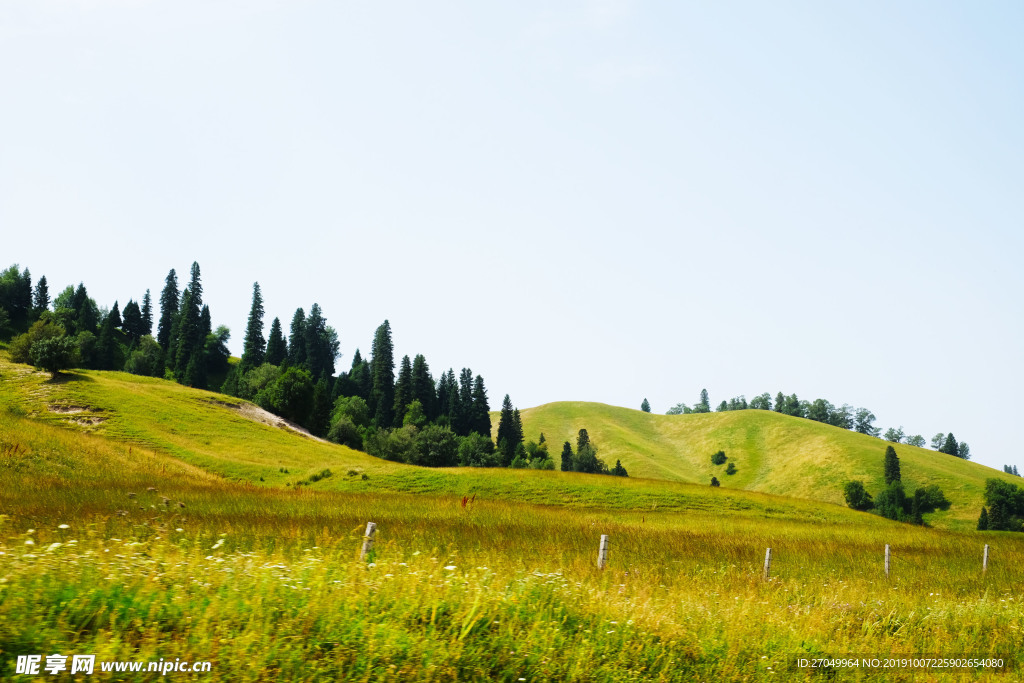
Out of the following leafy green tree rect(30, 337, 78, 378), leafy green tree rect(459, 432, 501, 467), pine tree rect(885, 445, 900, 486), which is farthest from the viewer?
pine tree rect(885, 445, 900, 486)

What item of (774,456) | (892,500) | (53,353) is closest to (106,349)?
(53,353)

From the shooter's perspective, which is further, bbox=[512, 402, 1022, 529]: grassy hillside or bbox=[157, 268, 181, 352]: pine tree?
bbox=[157, 268, 181, 352]: pine tree

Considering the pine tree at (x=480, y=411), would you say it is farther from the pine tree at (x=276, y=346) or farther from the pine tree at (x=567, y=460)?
the pine tree at (x=276, y=346)

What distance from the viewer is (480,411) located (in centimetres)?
12850

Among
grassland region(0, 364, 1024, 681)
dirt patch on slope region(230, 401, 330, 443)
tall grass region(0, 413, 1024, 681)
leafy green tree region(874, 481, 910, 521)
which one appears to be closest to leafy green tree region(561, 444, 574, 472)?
leafy green tree region(874, 481, 910, 521)

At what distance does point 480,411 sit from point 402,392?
1777 cm

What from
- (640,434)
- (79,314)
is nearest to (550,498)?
(79,314)

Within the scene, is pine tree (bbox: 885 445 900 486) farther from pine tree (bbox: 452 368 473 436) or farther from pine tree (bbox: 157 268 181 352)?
pine tree (bbox: 157 268 181 352)

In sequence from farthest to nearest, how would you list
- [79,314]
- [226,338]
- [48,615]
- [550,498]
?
[226,338] → [79,314] → [550,498] → [48,615]

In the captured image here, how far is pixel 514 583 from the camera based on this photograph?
925 centimetres

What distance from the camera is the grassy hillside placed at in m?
131

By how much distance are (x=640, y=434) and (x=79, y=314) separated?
494ft

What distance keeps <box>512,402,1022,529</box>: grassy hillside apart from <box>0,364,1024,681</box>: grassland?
12008cm

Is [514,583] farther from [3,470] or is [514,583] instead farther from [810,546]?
[3,470]
